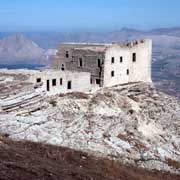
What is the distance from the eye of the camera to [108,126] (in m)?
50.5

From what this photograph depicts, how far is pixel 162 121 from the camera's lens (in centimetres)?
5888

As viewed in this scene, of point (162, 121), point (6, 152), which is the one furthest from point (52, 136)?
point (162, 121)

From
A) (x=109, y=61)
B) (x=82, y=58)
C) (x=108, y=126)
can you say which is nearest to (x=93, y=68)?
(x=82, y=58)

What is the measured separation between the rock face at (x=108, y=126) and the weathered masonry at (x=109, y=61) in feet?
12.8

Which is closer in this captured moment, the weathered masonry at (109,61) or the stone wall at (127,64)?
the weathered masonry at (109,61)

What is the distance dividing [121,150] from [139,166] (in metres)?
3.27

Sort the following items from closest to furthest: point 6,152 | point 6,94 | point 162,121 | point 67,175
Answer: point 67,175 → point 6,152 → point 6,94 → point 162,121

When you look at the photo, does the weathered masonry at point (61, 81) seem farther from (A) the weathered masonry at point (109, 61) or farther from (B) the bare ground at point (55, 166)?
(B) the bare ground at point (55, 166)

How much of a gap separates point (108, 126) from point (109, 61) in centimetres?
1782

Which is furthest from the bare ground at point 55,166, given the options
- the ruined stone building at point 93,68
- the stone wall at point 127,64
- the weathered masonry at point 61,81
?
the stone wall at point 127,64

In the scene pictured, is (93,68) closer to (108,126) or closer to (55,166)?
(108,126)

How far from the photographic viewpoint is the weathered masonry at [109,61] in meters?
66.3

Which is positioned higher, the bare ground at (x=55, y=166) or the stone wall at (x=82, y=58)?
the stone wall at (x=82, y=58)

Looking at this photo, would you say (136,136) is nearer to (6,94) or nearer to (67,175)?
(6,94)
